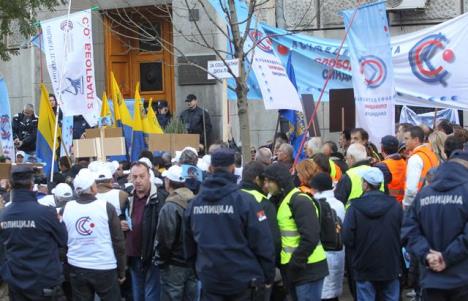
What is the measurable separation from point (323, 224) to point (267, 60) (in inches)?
190

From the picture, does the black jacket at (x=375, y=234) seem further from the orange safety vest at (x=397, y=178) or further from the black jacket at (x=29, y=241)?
the black jacket at (x=29, y=241)

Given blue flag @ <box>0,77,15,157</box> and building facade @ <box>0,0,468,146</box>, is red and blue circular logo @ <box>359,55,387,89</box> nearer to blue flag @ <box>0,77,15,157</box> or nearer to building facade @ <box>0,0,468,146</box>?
building facade @ <box>0,0,468,146</box>

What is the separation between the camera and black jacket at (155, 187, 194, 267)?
8367 millimetres

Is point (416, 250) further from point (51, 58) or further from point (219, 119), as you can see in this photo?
point (219, 119)

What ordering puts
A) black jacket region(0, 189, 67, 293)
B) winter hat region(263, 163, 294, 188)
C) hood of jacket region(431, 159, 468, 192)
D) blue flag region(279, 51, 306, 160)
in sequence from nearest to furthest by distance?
hood of jacket region(431, 159, 468, 192)
winter hat region(263, 163, 294, 188)
black jacket region(0, 189, 67, 293)
blue flag region(279, 51, 306, 160)

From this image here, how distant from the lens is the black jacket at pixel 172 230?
8.37m

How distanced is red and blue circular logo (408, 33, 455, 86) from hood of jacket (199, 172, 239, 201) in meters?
6.23

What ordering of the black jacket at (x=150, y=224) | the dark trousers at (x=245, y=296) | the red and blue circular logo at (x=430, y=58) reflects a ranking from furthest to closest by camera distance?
the red and blue circular logo at (x=430, y=58), the black jacket at (x=150, y=224), the dark trousers at (x=245, y=296)

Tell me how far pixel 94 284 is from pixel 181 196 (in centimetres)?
119

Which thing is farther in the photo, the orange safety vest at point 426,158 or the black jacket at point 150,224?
the orange safety vest at point 426,158

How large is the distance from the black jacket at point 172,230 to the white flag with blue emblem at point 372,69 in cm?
405

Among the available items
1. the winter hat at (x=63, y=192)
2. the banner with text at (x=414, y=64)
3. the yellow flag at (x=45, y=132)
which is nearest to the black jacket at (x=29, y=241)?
the winter hat at (x=63, y=192)

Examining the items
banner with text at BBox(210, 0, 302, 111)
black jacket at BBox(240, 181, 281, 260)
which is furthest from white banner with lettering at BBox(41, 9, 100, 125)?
black jacket at BBox(240, 181, 281, 260)

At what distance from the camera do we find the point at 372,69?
11914mm
